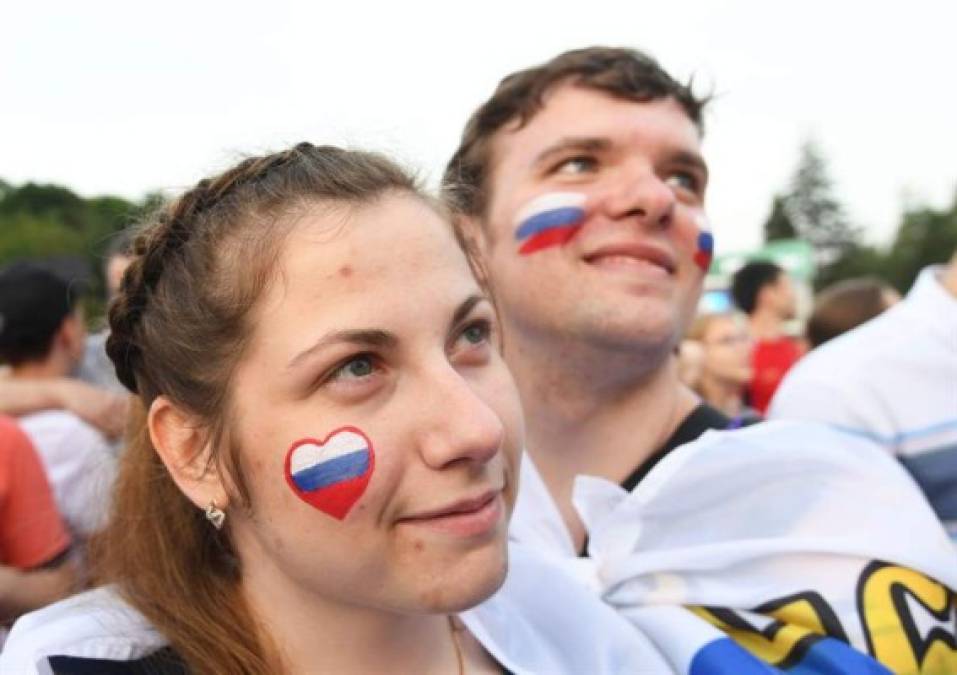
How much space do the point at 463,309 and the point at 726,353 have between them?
14.9 ft

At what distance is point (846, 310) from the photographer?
477 cm

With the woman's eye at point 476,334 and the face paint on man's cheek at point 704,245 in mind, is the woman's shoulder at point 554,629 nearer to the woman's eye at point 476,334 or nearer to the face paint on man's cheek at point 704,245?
the woman's eye at point 476,334

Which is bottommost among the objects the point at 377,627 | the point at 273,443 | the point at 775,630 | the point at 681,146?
the point at 775,630

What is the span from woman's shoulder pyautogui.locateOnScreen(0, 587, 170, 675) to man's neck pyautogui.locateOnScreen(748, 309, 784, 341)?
218 inches

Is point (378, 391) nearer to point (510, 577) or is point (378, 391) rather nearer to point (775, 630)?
point (510, 577)

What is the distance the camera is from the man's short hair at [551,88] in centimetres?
240

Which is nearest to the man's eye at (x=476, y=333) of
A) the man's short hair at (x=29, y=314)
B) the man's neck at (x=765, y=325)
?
the man's short hair at (x=29, y=314)

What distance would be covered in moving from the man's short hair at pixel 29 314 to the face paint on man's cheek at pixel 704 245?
2187mm

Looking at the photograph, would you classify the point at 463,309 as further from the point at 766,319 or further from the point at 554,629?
the point at 766,319

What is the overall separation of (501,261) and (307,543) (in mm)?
1142

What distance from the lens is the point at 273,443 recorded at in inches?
56.6

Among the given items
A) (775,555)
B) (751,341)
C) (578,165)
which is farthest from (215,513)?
(751,341)

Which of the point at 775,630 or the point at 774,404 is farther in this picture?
the point at 774,404

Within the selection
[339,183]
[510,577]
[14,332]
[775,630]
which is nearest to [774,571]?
[775,630]
